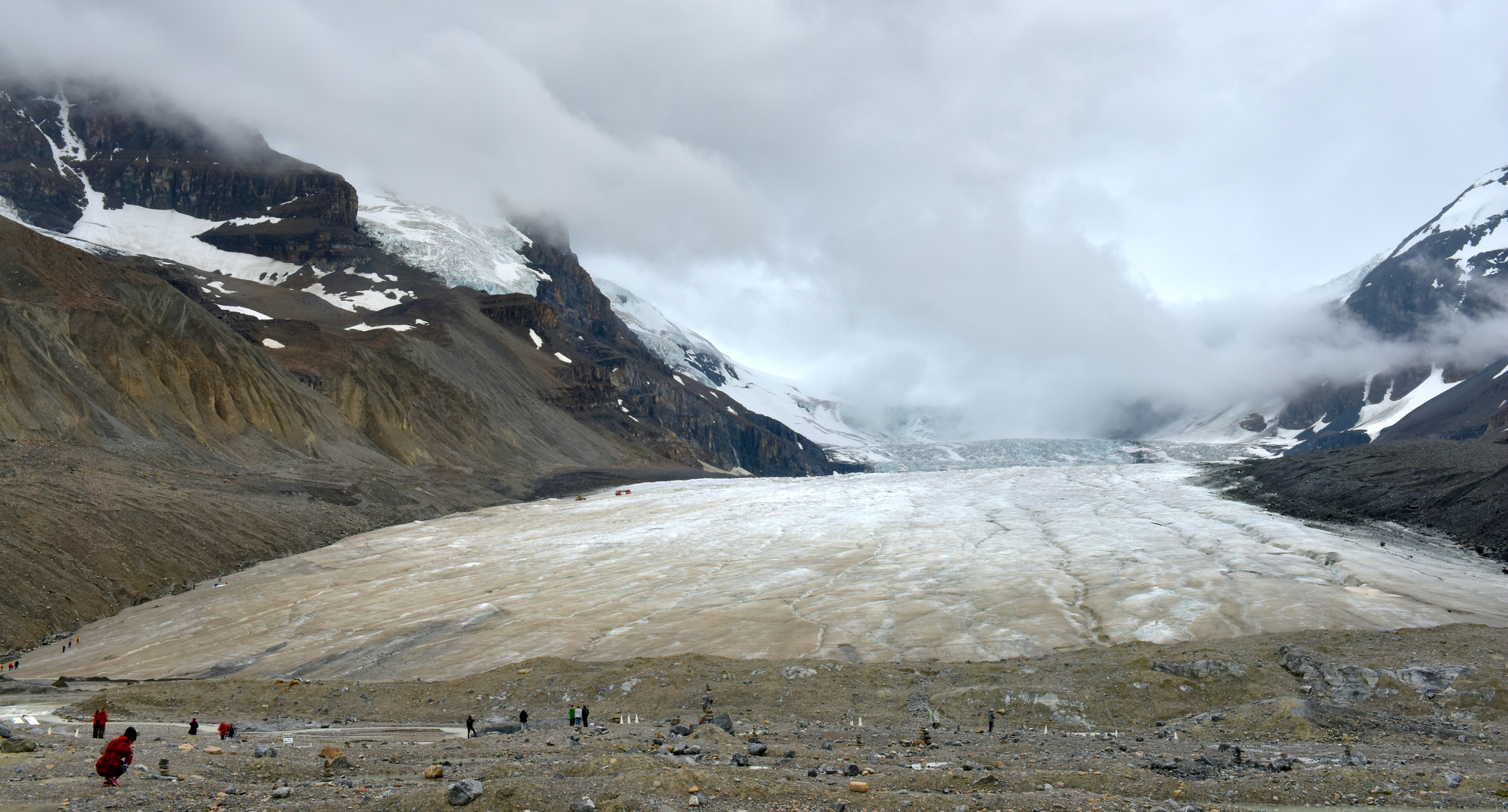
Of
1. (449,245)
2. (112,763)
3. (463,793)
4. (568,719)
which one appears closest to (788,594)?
(568,719)

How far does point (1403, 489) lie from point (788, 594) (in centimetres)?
4111

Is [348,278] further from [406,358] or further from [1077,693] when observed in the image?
[1077,693]

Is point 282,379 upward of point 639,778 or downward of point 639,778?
upward

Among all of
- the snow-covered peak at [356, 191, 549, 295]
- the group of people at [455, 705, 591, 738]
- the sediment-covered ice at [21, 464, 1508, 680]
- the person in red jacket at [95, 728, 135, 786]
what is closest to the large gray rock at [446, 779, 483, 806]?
the person in red jacket at [95, 728, 135, 786]

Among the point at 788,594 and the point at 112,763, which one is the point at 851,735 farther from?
the point at 788,594

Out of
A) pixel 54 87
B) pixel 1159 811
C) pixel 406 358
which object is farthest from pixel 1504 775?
pixel 54 87

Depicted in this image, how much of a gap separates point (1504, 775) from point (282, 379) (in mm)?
76566

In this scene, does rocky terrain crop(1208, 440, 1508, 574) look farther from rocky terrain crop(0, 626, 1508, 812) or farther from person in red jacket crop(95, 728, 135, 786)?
person in red jacket crop(95, 728, 135, 786)

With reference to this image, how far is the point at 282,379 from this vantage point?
226ft

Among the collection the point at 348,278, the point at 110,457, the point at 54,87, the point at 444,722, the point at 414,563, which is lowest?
the point at 444,722

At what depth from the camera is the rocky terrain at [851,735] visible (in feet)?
31.2

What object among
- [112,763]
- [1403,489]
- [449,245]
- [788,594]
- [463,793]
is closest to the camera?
[463,793]

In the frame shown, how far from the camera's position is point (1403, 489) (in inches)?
1868

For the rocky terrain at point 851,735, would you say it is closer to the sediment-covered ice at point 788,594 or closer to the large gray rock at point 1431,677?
the large gray rock at point 1431,677
